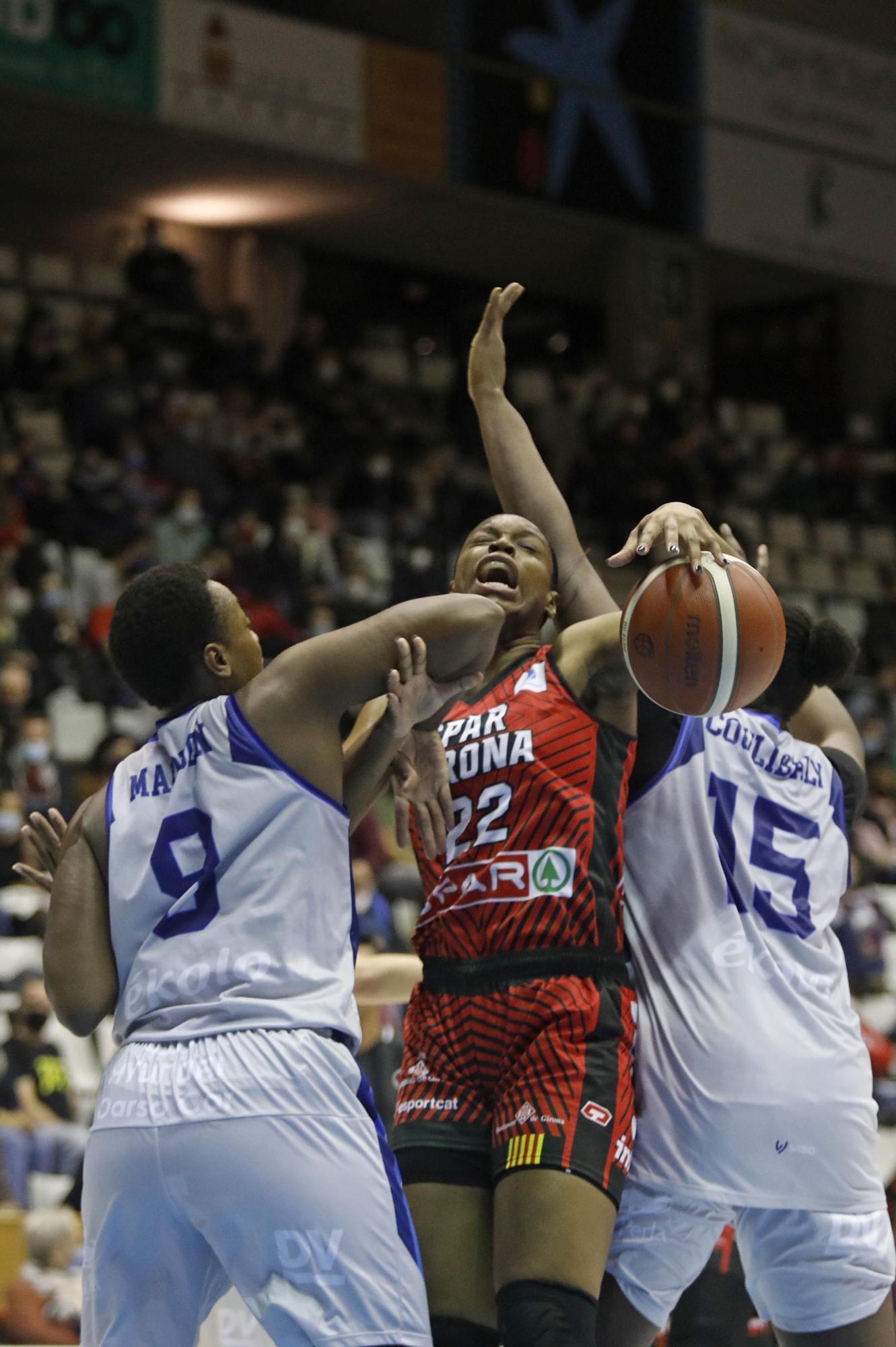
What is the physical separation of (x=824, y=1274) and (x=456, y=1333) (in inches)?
31.6

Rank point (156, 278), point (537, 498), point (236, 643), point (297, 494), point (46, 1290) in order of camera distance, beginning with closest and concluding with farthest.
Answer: point (236, 643)
point (537, 498)
point (46, 1290)
point (297, 494)
point (156, 278)

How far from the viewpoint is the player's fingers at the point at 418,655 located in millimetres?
3348

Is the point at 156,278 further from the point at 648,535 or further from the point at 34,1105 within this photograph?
the point at 648,535

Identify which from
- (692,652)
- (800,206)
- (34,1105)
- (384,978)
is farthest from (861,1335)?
(800,206)

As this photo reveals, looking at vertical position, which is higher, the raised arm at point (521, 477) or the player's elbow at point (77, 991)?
the raised arm at point (521, 477)

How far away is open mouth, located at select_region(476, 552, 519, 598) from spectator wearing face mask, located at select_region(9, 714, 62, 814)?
24.8ft

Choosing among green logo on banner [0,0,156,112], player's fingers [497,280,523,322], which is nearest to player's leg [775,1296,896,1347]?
player's fingers [497,280,523,322]

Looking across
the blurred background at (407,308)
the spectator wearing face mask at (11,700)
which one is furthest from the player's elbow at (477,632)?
the spectator wearing face mask at (11,700)

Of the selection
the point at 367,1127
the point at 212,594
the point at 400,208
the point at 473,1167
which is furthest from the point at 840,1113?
the point at 400,208

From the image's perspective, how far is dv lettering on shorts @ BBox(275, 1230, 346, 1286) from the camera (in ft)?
9.91

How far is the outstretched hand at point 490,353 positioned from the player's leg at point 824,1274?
2150 millimetres

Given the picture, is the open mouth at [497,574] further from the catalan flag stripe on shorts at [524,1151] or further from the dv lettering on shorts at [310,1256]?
the dv lettering on shorts at [310,1256]

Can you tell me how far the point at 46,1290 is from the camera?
7.37 metres

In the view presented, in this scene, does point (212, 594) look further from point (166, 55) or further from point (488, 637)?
point (166, 55)
